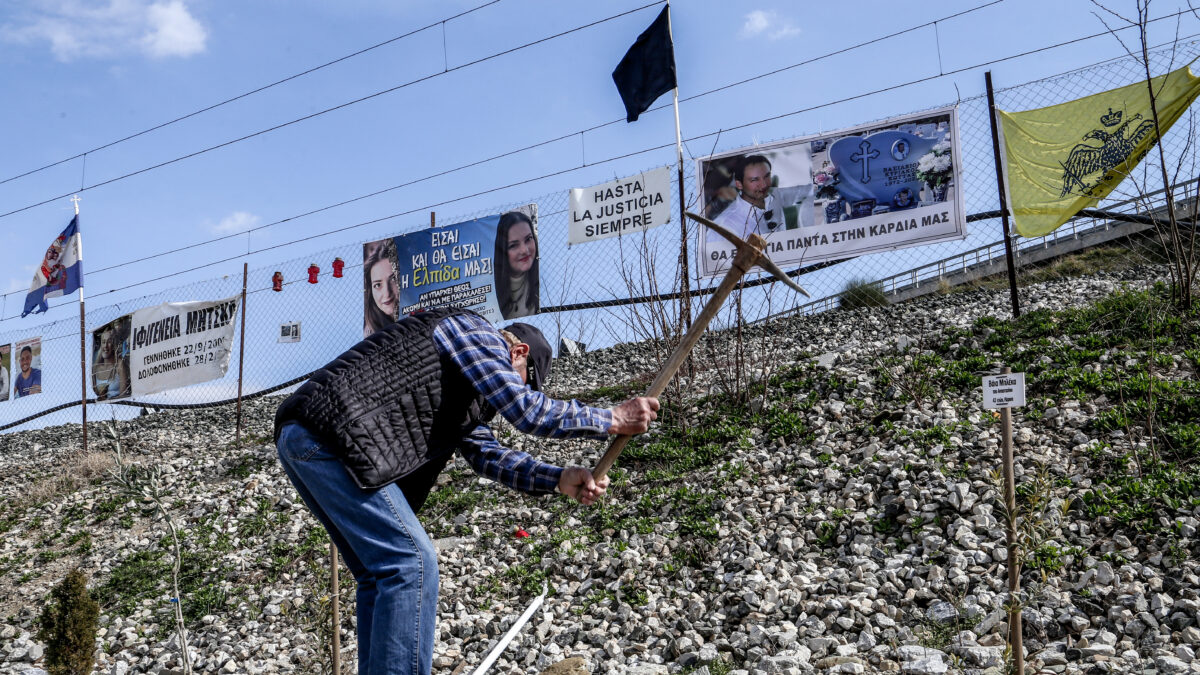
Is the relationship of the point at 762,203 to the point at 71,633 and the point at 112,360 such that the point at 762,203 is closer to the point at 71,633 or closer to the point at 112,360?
the point at 71,633

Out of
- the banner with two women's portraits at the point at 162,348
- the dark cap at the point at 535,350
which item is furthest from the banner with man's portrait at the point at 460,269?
the dark cap at the point at 535,350

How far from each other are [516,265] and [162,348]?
5.44 meters

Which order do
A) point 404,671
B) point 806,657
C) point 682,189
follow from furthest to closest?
1. point 682,189
2. point 806,657
3. point 404,671

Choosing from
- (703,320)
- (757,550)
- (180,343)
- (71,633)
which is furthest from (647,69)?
(71,633)

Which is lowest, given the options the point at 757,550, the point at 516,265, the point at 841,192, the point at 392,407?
the point at 757,550

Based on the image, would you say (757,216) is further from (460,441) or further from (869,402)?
(460,441)

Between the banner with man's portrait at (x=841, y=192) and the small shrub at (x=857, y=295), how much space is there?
2768 mm

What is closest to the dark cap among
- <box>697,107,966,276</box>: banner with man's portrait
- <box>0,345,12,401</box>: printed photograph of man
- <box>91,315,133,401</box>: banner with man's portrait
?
<box>697,107,966,276</box>: banner with man's portrait

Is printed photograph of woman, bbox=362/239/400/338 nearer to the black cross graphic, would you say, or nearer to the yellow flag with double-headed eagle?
the black cross graphic

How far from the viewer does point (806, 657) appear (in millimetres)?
3805

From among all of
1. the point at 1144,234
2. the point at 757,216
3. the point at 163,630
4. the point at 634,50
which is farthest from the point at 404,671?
the point at 1144,234

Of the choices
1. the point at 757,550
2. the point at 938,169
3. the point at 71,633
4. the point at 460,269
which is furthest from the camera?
the point at 460,269

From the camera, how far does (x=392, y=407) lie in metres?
2.48

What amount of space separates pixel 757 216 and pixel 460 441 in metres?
5.95
